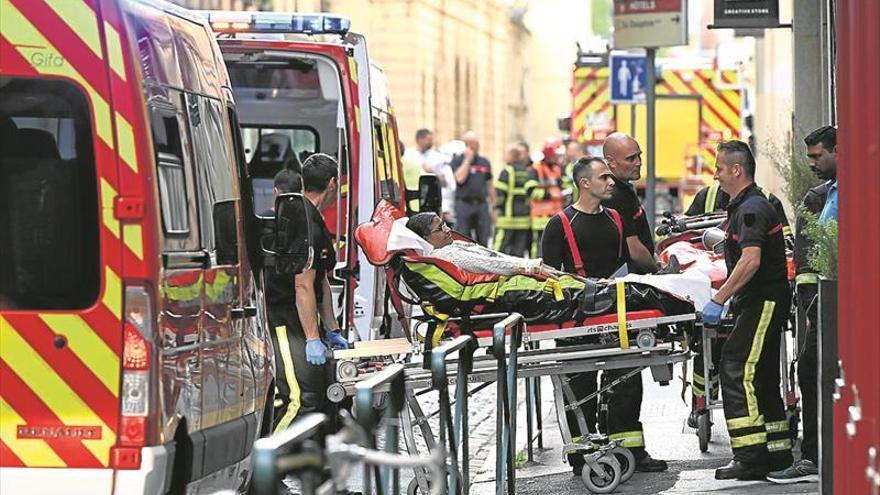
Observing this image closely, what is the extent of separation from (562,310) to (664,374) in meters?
0.67

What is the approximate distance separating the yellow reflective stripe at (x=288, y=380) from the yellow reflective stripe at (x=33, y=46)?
124 inches

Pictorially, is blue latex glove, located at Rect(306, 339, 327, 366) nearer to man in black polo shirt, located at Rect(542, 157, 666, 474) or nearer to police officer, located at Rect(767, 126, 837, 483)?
man in black polo shirt, located at Rect(542, 157, 666, 474)

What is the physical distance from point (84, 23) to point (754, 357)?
4306mm

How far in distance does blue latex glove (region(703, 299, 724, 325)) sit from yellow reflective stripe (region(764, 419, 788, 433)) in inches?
25.5

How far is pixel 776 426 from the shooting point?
9852 millimetres

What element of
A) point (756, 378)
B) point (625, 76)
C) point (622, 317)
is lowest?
point (756, 378)

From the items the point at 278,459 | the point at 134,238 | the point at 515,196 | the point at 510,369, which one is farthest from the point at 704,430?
the point at 515,196

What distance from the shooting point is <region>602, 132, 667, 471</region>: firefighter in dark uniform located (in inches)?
397

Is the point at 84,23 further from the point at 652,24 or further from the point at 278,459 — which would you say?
the point at 652,24

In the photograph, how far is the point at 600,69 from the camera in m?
29.4

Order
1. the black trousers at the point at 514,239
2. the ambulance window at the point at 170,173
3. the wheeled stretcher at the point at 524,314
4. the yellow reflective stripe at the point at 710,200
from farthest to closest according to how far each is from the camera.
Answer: the black trousers at the point at 514,239 → the yellow reflective stripe at the point at 710,200 → the wheeled stretcher at the point at 524,314 → the ambulance window at the point at 170,173

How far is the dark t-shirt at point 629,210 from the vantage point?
1076 centimetres

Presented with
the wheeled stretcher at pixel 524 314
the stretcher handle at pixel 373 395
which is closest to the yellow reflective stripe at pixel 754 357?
the wheeled stretcher at pixel 524 314

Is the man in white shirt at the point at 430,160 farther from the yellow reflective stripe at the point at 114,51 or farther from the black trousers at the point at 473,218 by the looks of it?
the yellow reflective stripe at the point at 114,51
